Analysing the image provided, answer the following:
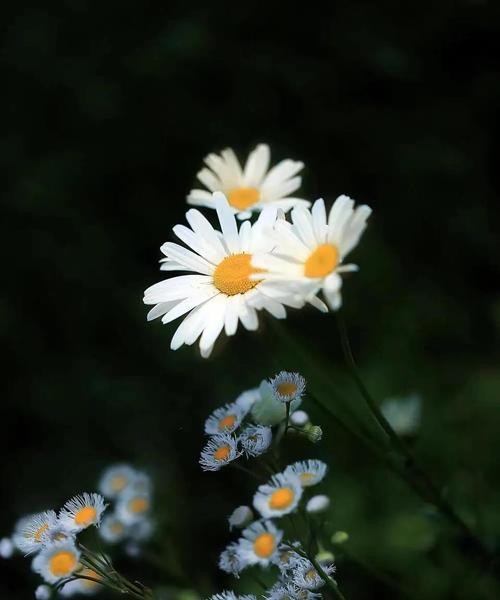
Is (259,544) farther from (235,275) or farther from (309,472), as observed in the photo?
(235,275)

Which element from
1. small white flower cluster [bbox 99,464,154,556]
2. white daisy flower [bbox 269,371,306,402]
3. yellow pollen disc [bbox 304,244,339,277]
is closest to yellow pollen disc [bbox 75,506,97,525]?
white daisy flower [bbox 269,371,306,402]

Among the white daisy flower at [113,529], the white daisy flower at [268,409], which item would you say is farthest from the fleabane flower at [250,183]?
the white daisy flower at [113,529]

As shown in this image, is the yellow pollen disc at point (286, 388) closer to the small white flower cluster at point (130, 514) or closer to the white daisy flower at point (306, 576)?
the white daisy flower at point (306, 576)

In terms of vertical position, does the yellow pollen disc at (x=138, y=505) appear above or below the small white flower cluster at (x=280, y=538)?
above

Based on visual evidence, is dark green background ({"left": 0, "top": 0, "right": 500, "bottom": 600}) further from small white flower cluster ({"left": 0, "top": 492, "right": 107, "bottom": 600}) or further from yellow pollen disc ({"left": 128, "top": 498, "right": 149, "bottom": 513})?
small white flower cluster ({"left": 0, "top": 492, "right": 107, "bottom": 600})

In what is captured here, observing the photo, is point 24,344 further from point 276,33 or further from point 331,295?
point 331,295

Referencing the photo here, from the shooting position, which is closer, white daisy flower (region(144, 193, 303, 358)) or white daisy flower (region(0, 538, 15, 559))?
white daisy flower (region(144, 193, 303, 358))

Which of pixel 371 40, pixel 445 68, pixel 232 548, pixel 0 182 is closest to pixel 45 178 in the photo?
pixel 0 182

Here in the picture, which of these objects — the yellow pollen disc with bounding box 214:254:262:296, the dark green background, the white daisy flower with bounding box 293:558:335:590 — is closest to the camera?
the white daisy flower with bounding box 293:558:335:590
